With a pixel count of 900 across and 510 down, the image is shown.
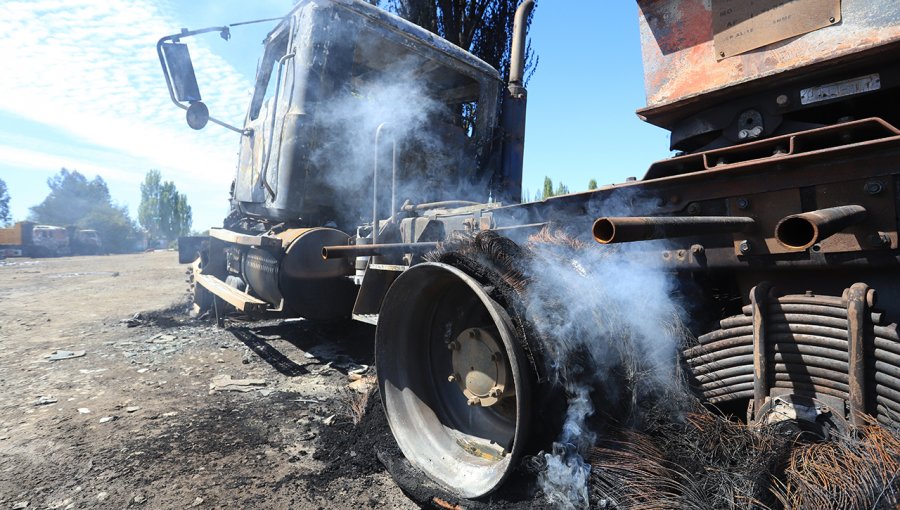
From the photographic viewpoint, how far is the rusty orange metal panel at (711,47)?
1.56m

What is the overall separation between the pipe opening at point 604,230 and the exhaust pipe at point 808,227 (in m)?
0.38

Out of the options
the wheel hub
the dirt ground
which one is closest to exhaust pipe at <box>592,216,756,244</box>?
the wheel hub

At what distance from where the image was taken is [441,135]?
4711 mm

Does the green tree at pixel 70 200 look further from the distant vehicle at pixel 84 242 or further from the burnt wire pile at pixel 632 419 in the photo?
the burnt wire pile at pixel 632 419

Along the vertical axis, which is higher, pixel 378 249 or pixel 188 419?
pixel 378 249

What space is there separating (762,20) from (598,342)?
128 cm

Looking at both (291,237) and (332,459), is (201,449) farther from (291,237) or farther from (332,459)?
(291,237)

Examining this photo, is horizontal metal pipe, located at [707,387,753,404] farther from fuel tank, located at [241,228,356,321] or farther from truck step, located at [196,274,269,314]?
truck step, located at [196,274,269,314]

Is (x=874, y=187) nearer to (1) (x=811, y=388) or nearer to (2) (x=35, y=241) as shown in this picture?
(1) (x=811, y=388)

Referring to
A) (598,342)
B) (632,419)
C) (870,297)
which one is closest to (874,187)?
(870,297)

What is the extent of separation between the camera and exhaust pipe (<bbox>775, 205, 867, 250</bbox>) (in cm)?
114

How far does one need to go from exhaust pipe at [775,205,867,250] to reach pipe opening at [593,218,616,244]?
38cm

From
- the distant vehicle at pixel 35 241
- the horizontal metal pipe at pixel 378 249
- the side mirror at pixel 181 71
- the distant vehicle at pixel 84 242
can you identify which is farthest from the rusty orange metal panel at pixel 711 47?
the distant vehicle at pixel 84 242

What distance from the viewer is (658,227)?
4.60ft
